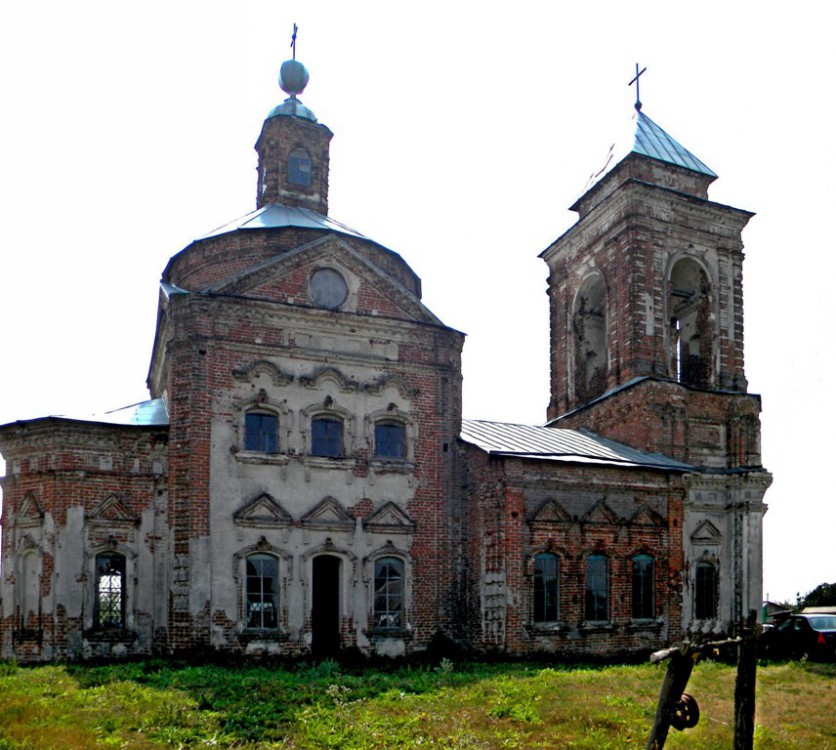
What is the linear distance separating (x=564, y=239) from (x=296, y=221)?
8.59 metres

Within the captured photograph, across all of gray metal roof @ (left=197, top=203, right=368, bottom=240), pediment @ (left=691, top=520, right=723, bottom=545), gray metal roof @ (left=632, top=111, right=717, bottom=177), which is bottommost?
pediment @ (left=691, top=520, right=723, bottom=545)

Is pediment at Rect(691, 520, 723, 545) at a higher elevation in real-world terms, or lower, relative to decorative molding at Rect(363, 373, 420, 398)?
lower

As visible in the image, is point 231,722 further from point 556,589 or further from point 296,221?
point 296,221

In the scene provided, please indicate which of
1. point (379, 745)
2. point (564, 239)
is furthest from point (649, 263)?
point (379, 745)

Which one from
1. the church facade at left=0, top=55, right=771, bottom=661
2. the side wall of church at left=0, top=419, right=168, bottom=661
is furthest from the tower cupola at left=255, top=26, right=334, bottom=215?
the side wall of church at left=0, top=419, right=168, bottom=661

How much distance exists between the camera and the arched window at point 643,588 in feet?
66.1

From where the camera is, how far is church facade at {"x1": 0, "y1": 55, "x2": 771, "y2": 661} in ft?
56.5

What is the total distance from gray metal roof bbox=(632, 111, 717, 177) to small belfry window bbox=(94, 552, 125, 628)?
53.4 ft

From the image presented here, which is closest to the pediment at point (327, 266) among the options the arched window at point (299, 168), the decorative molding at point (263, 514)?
the decorative molding at point (263, 514)

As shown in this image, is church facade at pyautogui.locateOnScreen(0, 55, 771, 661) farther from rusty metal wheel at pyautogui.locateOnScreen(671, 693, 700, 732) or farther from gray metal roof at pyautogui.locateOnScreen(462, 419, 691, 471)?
rusty metal wheel at pyautogui.locateOnScreen(671, 693, 700, 732)

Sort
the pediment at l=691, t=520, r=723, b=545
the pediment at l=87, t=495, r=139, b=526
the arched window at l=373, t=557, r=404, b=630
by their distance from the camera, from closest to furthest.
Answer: the pediment at l=87, t=495, r=139, b=526
the arched window at l=373, t=557, r=404, b=630
the pediment at l=691, t=520, r=723, b=545

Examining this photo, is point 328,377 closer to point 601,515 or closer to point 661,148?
point 601,515

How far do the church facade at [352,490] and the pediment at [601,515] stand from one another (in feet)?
0.18

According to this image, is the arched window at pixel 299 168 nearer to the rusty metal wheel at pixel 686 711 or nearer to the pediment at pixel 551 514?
the pediment at pixel 551 514
